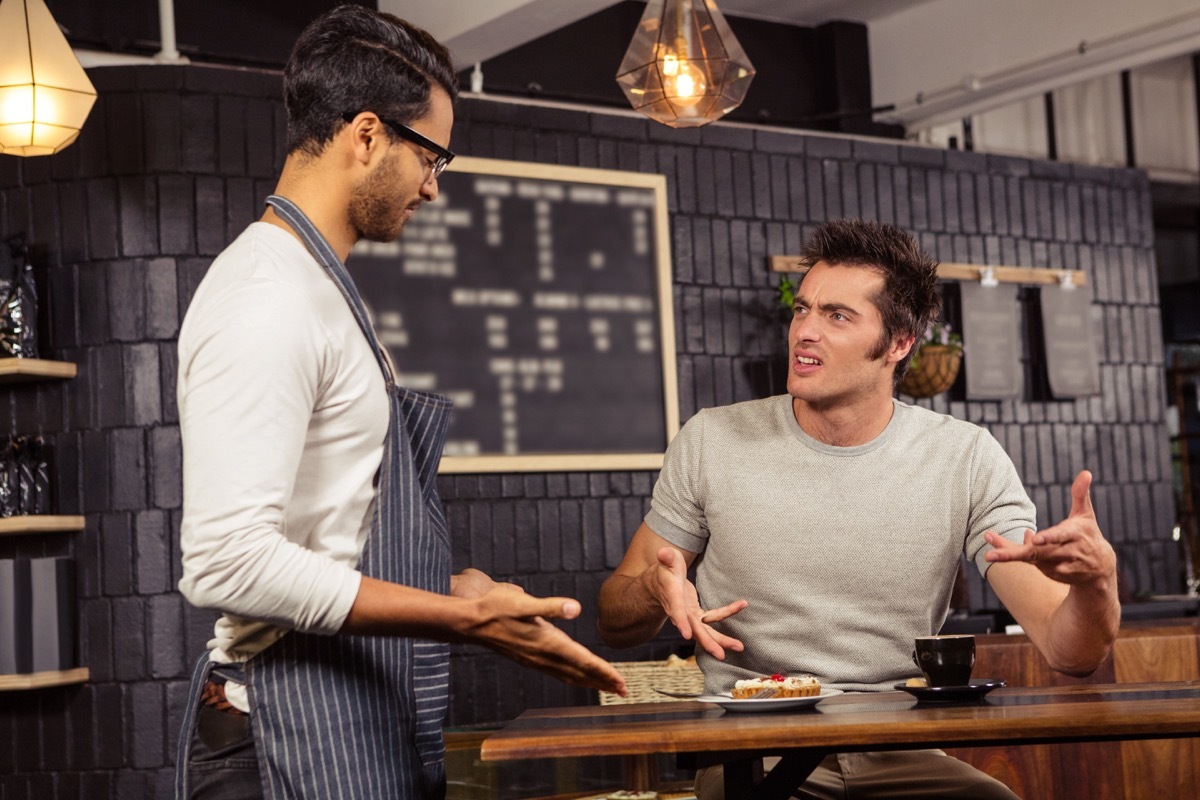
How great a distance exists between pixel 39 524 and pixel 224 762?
3.30 m

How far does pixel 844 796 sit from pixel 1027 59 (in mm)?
4907

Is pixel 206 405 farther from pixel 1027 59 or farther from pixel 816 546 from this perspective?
pixel 1027 59

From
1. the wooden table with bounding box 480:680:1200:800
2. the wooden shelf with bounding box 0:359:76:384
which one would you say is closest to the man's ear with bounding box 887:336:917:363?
the wooden table with bounding box 480:680:1200:800

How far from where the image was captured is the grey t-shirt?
7.79 ft

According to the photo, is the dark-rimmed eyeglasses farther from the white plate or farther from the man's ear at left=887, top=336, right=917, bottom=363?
the man's ear at left=887, top=336, right=917, bottom=363

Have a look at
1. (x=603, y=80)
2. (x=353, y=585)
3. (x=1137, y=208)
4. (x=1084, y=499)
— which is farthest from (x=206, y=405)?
(x=1137, y=208)

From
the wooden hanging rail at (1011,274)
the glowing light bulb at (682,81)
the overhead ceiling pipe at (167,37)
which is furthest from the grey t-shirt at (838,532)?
the wooden hanging rail at (1011,274)

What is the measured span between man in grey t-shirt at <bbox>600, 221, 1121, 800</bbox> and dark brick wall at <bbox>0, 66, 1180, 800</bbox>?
109 inches

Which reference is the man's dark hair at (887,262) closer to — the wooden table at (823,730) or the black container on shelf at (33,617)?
the wooden table at (823,730)

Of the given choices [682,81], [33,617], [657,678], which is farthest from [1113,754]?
[33,617]

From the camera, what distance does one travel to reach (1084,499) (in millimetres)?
1899

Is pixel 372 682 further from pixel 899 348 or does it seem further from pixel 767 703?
pixel 899 348

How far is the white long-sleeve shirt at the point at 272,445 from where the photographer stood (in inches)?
57.3

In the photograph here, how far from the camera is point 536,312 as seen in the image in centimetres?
550
